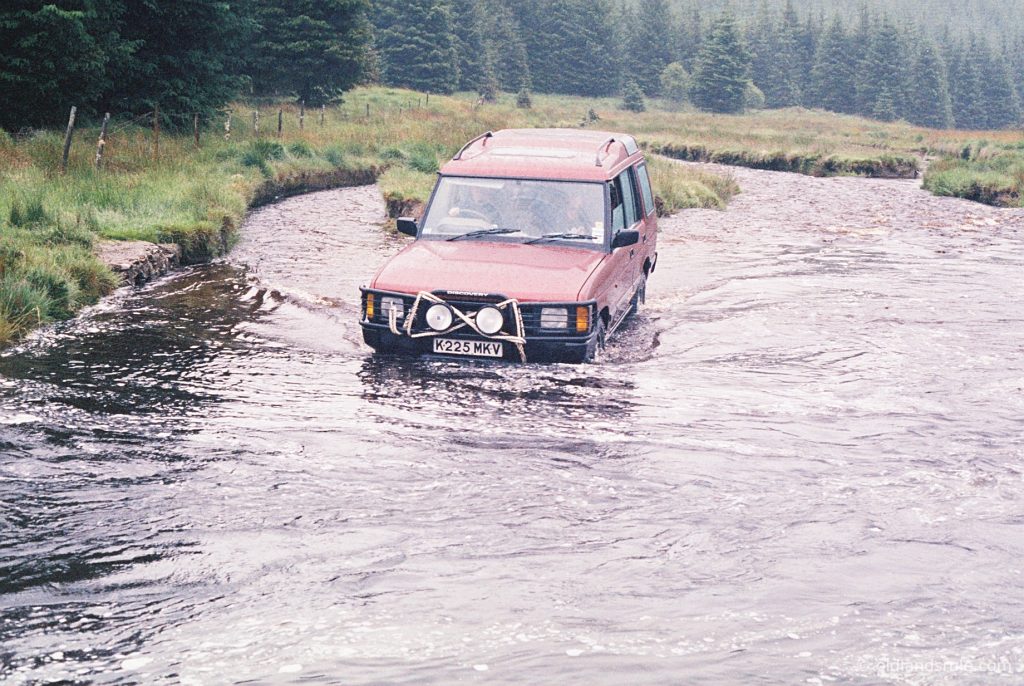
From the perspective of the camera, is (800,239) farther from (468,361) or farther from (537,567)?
(537,567)

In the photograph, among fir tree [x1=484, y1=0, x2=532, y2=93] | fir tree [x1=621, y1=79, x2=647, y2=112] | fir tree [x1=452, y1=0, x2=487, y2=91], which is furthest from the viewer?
fir tree [x1=621, y1=79, x2=647, y2=112]

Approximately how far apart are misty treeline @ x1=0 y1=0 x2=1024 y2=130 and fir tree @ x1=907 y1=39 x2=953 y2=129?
15 cm

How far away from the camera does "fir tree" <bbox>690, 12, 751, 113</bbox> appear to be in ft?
350

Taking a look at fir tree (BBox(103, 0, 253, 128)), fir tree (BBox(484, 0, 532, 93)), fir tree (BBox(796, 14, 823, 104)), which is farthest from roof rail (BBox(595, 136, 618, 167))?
fir tree (BBox(796, 14, 823, 104))

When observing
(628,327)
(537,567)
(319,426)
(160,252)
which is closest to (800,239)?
(628,327)

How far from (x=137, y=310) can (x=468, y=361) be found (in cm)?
491

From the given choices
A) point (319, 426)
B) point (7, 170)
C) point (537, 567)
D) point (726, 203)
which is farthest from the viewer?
point (726, 203)

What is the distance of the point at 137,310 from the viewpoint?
42.0ft

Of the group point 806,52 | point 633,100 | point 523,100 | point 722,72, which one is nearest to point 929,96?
point 806,52

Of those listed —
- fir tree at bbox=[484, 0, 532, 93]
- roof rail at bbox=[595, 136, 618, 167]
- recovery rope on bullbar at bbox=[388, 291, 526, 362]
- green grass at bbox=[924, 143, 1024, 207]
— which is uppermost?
fir tree at bbox=[484, 0, 532, 93]

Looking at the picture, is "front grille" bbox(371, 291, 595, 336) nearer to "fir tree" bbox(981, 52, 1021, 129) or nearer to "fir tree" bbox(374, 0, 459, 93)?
"fir tree" bbox(374, 0, 459, 93)

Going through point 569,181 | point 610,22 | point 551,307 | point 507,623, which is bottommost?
point 507,623

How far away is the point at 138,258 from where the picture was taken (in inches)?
583

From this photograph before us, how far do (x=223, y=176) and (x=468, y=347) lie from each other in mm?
15977
